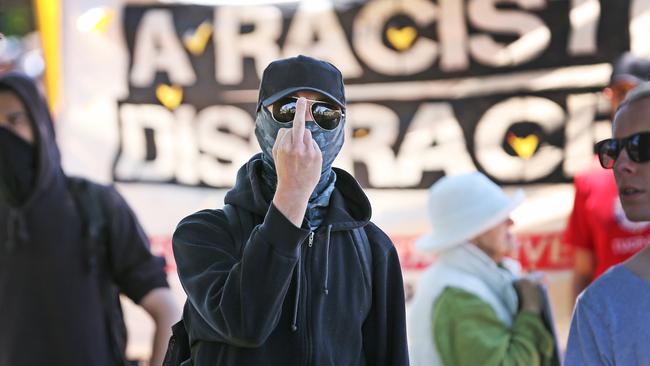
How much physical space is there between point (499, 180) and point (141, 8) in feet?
7.50

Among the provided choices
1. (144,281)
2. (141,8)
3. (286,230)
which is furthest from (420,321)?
(141,8)

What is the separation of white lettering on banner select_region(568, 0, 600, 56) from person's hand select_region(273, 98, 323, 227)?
129 inches

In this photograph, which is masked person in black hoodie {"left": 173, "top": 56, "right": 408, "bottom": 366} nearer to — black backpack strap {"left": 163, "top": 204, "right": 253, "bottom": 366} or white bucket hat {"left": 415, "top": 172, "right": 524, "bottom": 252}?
black backpack strap {"left": 163, "top": 204, "right": 253, "bottom": 366}

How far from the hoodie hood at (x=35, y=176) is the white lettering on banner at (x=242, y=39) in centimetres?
211

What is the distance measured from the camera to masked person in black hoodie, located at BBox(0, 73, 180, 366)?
10.8 feet

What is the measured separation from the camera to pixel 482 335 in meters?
3.28

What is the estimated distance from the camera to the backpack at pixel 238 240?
2.16m

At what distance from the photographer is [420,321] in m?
3.44

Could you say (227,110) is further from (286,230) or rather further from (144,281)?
(286,230)

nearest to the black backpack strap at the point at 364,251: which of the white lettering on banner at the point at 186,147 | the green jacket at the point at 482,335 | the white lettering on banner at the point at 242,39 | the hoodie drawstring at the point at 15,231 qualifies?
the green jacket at the point at 482,335

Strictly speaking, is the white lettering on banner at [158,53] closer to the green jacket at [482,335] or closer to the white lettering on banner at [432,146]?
the white lettering on banner at [432,146]

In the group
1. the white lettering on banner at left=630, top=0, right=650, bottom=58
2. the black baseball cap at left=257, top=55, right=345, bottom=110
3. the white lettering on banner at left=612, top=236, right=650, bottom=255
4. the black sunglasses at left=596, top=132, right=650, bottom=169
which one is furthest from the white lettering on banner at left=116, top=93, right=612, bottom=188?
the black baseball cap at left=257, top=55, right=345, bottom=110

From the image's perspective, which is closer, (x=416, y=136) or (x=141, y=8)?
(x=416, y=136)

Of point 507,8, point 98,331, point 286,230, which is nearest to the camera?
point 286,230
